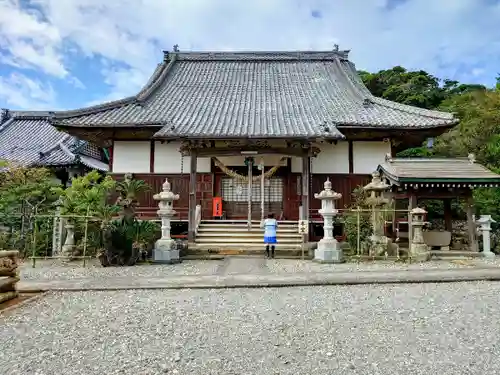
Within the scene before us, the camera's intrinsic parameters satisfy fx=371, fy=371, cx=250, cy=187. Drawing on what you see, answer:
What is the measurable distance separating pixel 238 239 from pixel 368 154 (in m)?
6.28

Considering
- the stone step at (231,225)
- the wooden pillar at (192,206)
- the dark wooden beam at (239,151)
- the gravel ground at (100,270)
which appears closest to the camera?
the gravel ground at (100,270)

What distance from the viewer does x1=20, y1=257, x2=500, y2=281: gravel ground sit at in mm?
8922

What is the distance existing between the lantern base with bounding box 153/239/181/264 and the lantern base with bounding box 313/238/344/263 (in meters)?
4.27

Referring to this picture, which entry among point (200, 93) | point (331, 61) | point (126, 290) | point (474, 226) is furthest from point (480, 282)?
point (331, 61)

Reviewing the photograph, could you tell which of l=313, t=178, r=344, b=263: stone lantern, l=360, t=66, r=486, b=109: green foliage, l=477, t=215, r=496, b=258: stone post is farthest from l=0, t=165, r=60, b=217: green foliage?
l=360, t=66, r=486, b=109: green foliage

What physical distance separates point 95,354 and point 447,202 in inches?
500

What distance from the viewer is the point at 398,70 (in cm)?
3869

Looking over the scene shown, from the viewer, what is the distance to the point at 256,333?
4.63 metres

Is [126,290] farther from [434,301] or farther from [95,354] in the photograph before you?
[434,301]

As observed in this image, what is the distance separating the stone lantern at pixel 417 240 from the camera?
35.8 ft

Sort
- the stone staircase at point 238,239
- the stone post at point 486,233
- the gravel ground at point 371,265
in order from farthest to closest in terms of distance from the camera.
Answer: the stone staircase at point 238,239 < the stone post at point 486,233 < the gravel ground at point 371,265

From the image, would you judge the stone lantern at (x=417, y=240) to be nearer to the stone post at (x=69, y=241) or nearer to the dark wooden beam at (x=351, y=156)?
the dark wooden beam at (x=351, y=156)

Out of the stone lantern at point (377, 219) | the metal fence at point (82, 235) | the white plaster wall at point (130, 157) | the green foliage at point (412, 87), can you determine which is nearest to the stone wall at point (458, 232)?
the metal fence at point (82, 235)

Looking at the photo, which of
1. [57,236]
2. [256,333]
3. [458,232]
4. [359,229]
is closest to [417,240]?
[359,229]
